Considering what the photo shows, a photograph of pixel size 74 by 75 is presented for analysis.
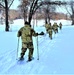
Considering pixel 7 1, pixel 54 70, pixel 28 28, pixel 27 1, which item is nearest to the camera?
pixel 54 70

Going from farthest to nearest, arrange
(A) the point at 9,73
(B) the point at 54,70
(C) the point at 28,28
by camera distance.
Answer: (C) the point at 28,28, (B) the point at 54,70, (A) the point at 9,73

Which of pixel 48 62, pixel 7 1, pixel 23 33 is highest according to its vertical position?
pixel 7 1

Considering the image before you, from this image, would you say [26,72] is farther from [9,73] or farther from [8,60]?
→ [8,60]

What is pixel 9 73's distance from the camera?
898cm

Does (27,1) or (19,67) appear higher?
(27,1)

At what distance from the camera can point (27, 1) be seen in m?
47.6

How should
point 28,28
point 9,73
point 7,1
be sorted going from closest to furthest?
point 9,73 < point 28,28 < point 7,1

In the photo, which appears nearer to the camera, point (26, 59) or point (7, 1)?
point (26, 59)

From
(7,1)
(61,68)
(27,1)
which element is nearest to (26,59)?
(61,68)

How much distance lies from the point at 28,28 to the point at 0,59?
1788mm

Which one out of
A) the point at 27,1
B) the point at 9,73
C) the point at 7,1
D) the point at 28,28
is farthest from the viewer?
the point at 27,1

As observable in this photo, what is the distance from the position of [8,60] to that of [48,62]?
163cm

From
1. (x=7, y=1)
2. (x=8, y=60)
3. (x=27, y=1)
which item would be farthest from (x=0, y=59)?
(x=27, y=1)

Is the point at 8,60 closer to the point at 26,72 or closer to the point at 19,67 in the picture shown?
the point at 19,67
